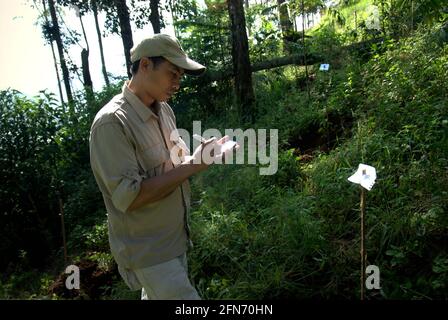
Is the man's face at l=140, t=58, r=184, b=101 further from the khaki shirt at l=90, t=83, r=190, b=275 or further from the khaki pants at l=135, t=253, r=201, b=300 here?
the khaki pants at l=135, t=253, r=201, b=300

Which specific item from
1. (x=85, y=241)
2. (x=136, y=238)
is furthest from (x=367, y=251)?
(x=85, y=241)

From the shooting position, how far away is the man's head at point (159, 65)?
1863mm

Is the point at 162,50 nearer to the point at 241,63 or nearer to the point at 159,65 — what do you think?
the point at 159,65

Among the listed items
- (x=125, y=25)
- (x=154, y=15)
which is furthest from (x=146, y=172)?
(x=125, y=25)

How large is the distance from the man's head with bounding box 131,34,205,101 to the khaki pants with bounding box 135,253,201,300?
32.2 inches

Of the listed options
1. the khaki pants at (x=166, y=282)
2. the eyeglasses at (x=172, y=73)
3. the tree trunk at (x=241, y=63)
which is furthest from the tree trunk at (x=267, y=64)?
the khaki pants at (x=166, y=282)

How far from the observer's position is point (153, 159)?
1.96 meters

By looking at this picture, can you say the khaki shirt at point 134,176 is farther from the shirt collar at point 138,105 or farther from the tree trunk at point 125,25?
the tree trunk at point 125,25

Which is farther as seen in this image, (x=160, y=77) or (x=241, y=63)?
(x=241, y=63)

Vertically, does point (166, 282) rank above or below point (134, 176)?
below

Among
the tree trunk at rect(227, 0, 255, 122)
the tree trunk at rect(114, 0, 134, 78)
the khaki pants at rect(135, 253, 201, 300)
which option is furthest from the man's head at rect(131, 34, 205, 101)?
the tree trunk at rect(114, 0, 134, 78)

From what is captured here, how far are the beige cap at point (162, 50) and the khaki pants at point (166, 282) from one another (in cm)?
95

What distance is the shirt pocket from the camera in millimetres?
1932

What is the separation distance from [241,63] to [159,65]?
15.5ft
